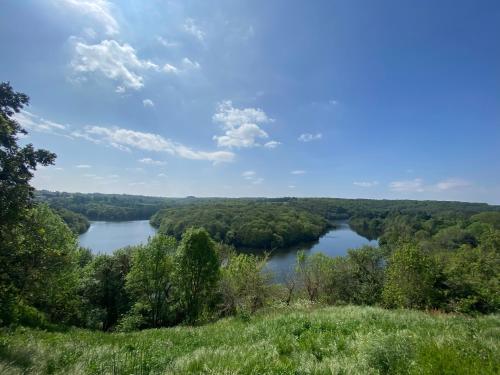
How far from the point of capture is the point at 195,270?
24.4 meters

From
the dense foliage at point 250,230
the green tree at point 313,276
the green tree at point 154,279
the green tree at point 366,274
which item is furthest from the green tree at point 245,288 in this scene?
the dense foliage at point 250,230

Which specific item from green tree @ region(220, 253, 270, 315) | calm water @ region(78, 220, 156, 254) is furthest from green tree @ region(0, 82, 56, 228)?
calm water @ region(78, 220, 156, 254)

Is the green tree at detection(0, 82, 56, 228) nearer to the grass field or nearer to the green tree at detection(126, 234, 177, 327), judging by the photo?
the grass field

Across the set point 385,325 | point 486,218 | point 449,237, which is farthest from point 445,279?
point 486,218

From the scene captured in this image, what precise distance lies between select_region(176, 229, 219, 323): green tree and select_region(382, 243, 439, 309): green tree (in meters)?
15.4

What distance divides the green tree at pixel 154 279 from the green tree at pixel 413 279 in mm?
19478

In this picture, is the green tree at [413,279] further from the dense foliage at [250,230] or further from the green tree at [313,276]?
the dense foliage at [250,230]

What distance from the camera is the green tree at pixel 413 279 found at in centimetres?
2086

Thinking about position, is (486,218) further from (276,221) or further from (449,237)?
(276,221)

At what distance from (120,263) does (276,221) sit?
89.8m

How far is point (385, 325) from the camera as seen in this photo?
8094 mm

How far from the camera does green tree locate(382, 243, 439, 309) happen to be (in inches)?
821

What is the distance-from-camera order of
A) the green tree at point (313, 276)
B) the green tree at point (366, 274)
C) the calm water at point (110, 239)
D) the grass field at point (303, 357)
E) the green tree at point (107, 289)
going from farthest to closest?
the calm water at point (110, 239) → the green tree at point (313, 276) → the green tree at point (366, 274) → the green tree at point (107, 289) → the grass field at point (303, 357)

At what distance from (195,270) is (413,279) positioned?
1811cm
